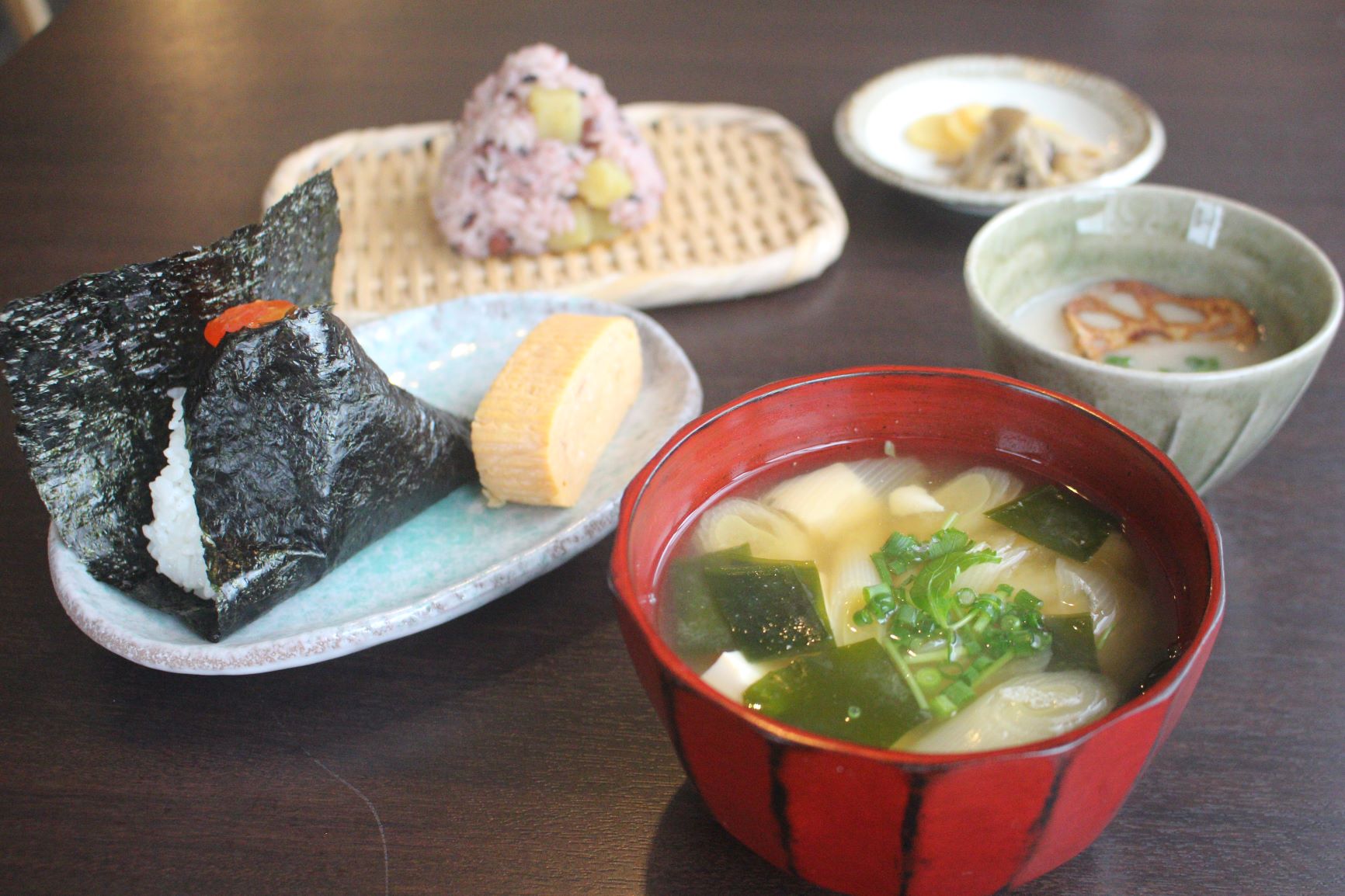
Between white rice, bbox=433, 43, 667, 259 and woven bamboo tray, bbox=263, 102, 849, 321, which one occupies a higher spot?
white rice, bbox=433, 43, 667, 259

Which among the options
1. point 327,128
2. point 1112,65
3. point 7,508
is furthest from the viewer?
point 1112,65

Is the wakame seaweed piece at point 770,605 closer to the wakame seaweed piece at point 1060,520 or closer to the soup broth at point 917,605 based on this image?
the soup broth at point 917,605

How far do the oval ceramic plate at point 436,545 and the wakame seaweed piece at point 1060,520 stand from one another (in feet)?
1.42

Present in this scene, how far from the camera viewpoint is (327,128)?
2299mm

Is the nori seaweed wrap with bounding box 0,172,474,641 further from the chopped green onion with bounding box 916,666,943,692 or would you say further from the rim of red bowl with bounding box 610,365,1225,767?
the chopped green onion with bounding box 916,666,943,692

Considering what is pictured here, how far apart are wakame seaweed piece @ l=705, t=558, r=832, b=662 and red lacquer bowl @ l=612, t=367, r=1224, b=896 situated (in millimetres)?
64

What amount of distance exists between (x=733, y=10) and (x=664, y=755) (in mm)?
2361

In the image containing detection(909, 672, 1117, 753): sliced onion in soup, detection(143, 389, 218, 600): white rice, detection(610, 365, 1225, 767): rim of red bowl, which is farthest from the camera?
detection(143, 389, 218, 600): white rice

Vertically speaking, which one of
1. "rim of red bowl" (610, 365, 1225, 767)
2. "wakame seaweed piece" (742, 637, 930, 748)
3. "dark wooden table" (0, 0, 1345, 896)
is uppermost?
"rim of red bowl" (610, 365, 1225, 767)

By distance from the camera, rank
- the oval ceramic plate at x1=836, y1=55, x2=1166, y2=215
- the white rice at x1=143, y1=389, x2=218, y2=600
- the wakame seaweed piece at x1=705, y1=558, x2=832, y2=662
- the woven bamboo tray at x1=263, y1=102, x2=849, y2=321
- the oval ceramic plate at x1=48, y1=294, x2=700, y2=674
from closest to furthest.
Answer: the wakame seaweed piece at x1=705, y1=558, x2=832, y2=662, the oval ceramic plate at x1=48, y1=294, x2=700, y2=674, the white rice at x1=143, y1=389, x2=218, y2=600, the woven bamboo tray at x1=263, y1=102, x2=849, y2=321, the oval ceramic plate at x1=836, y1=55, x2=1166, y2=215

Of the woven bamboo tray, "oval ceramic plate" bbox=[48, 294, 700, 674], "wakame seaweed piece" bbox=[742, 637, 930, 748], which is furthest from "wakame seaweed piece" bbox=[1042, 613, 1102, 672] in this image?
the woven bamboo tray

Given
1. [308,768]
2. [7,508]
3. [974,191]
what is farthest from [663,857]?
[974,191]

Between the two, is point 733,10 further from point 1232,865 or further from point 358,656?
point 1232,865

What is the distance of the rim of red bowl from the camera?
63cm
